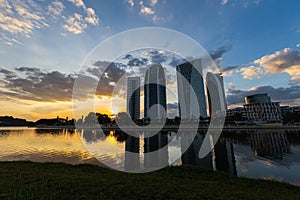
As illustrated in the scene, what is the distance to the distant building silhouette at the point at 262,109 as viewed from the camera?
429 feet

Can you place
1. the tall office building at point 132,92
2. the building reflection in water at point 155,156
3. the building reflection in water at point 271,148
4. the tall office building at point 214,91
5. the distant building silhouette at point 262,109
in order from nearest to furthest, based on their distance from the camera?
1. the building reflection in water at point 155,156
2. the building reflection in water at point 271,148
3. the tall office building at point 132,92
4. the tall office building at point 214,91
5. the distant building silhouette at point 262,109

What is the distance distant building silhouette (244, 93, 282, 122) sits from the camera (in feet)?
429

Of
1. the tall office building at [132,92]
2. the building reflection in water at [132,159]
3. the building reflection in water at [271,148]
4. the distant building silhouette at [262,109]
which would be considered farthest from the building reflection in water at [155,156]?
the distant building silhouette at [262,109]

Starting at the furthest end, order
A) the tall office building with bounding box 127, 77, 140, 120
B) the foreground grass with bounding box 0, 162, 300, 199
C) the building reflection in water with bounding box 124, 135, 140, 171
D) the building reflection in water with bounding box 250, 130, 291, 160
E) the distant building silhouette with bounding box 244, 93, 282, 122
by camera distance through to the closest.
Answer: the distant building silhouette with bounding box 244, 93, 282, 122 < the tall office building with bounding box 127, 77, 140, 120 < the building reflection in water with bounding box 250, 130, 291, 160 < the building reflection in water with bounding box 124, 135, 140, 171 < the foreground grass with bounding box 0, 162, 300, 199

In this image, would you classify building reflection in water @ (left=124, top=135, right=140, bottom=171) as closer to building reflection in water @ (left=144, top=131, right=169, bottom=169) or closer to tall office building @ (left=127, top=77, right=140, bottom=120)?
building reflection in water @ (left=144, top=131, right=169, bottom=169)

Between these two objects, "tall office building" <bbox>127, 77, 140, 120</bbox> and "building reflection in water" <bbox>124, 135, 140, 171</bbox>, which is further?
"tall office building" <bbox>127, 77, 140, 120</bbox>

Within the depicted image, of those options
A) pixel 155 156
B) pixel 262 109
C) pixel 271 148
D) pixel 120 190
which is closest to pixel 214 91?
pixel 271 148

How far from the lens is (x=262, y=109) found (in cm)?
13412

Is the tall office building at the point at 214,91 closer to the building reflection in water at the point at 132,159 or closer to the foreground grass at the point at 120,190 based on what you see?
the building reflection in water at the point at 132,159

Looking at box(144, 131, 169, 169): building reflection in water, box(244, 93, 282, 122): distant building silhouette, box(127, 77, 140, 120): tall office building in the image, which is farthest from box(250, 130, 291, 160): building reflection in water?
box(244, 93, 282, 122): distant building silhouette

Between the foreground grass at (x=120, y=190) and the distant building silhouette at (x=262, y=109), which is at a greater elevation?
the distant building silhouette at (x=262, y=109)

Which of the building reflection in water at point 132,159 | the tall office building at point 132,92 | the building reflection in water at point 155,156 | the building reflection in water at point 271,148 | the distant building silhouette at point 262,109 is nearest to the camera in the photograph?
the building reflection in water at point 132,159

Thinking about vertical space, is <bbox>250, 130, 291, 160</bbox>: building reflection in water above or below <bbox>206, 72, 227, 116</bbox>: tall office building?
below

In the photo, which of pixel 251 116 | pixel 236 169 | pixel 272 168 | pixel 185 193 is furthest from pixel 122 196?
pixel 251 116
